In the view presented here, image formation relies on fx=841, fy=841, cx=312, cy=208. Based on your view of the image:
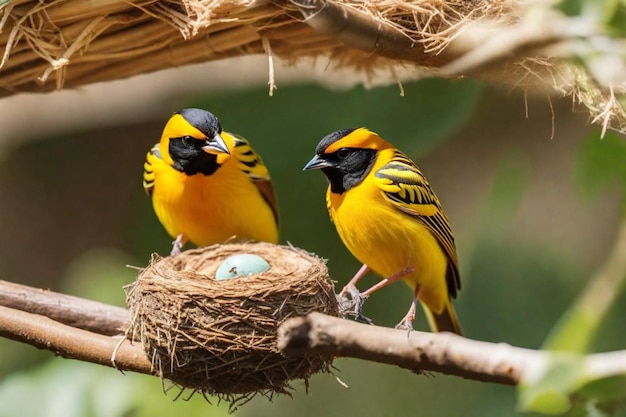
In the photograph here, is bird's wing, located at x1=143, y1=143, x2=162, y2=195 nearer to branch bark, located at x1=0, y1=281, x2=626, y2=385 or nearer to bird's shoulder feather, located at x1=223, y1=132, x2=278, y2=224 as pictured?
bird's shoulder feather, located at x1=223, y1=132, x2=278, y2=224

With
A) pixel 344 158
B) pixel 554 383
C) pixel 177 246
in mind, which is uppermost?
pixel 554 383

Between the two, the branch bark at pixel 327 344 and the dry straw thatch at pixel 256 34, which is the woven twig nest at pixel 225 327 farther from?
the dry straw thatch at pixel 256 34

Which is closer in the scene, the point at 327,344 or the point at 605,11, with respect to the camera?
the point at 605,11

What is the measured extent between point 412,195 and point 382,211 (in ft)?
0.31

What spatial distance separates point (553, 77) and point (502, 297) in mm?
1888

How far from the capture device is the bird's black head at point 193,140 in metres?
2.13

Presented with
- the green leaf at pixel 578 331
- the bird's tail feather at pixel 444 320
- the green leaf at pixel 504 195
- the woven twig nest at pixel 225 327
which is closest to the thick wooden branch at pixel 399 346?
the green leaf at pixel 578 331

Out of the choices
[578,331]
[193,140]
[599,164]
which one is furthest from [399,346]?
[193,140]

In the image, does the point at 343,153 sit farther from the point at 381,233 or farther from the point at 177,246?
the point at 177,246

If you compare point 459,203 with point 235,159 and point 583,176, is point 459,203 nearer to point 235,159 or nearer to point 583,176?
point 235,159

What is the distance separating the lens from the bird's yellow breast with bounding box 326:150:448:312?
214 centimetres

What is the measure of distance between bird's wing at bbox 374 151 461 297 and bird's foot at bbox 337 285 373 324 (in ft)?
0.82

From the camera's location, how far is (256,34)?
2057 mm

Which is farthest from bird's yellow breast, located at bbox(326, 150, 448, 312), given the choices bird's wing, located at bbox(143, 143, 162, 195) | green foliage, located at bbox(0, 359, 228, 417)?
green foliage, located at bbox(0, 359, 228, 417)
